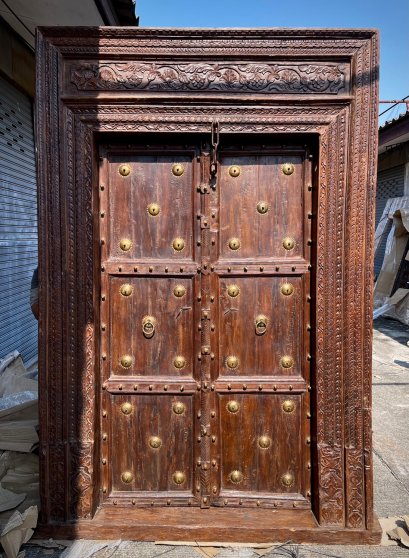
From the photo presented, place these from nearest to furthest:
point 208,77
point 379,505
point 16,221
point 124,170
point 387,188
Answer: point 208,77
point 124,170
point 379,505
point 16,221
point 387,188

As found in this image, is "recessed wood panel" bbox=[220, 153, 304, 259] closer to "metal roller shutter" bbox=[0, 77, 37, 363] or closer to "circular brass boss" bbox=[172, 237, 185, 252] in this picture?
"circular brass boss" bbox=[172, 237, 185, 252]

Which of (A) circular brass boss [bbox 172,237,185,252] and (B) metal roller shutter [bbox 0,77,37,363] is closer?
(A) circular brass boss [bbox 172,237,185,252]

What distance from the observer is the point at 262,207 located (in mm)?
2285

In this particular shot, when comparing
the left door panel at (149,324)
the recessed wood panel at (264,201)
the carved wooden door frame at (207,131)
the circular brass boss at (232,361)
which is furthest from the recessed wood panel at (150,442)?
the recessed wood panel at (264,201)

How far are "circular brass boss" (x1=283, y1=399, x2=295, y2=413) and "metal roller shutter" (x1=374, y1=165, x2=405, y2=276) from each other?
9128 mm

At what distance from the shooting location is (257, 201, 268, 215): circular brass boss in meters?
2.29

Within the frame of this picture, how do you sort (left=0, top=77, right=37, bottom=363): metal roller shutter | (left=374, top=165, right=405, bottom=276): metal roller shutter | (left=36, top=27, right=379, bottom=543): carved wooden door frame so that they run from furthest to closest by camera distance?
1. (left=374, top=165, right=405, bottom=276): metal roller shutter
2. (left=0, top=77, right=37, bottom=363): metal roller shutter
3. (left=36, top=27, right=379, bottom=543): carved wooden door frame

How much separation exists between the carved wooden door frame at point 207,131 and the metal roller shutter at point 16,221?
2642 mm

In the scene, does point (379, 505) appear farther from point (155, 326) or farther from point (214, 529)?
point (155, 326)

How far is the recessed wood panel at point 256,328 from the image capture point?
2.31 metres

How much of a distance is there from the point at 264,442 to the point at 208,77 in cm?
196

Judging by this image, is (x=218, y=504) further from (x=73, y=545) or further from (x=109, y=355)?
(x=109, y=355)

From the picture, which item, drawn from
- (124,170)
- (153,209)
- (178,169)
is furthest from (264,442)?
(124,170)

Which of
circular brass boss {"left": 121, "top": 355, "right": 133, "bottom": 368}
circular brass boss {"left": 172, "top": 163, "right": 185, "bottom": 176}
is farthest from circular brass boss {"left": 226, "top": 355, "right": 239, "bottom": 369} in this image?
circular brass boss {"left": 172, "top": 163, "right": 185, "bottom": 176}
